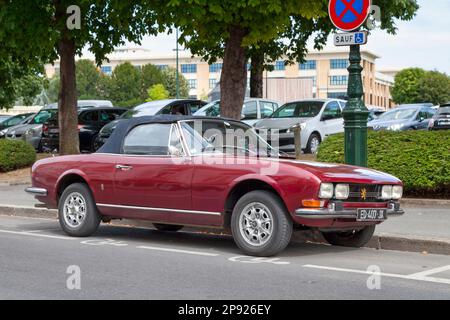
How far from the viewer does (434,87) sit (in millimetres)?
128250

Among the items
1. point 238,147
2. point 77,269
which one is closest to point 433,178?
point 238,147

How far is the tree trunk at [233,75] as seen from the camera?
17.2 metres

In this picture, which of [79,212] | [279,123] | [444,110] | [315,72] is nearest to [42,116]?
[279,123]

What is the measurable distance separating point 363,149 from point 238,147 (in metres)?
2.18

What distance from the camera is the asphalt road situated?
6855mm

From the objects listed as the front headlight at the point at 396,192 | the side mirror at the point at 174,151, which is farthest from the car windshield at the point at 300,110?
the front headlight at the point at 396,192

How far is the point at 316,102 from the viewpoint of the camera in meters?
23.9

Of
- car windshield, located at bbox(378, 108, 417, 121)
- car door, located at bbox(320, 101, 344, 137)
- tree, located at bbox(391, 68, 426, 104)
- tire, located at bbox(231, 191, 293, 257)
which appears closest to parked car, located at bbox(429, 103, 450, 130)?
car windshield, located at bbox(378, 108, 417, 121)

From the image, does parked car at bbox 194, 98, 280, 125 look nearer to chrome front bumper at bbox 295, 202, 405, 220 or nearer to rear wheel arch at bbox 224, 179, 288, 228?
rear wheel arch at bbox 224, 179, 288, 228

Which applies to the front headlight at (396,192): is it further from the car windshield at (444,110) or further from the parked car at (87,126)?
the car windshield at (444,110)

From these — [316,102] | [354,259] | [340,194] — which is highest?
[316,102]

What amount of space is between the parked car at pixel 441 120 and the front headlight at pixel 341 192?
1958 centimetres

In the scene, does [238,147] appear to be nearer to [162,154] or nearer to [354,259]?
[162,154]
